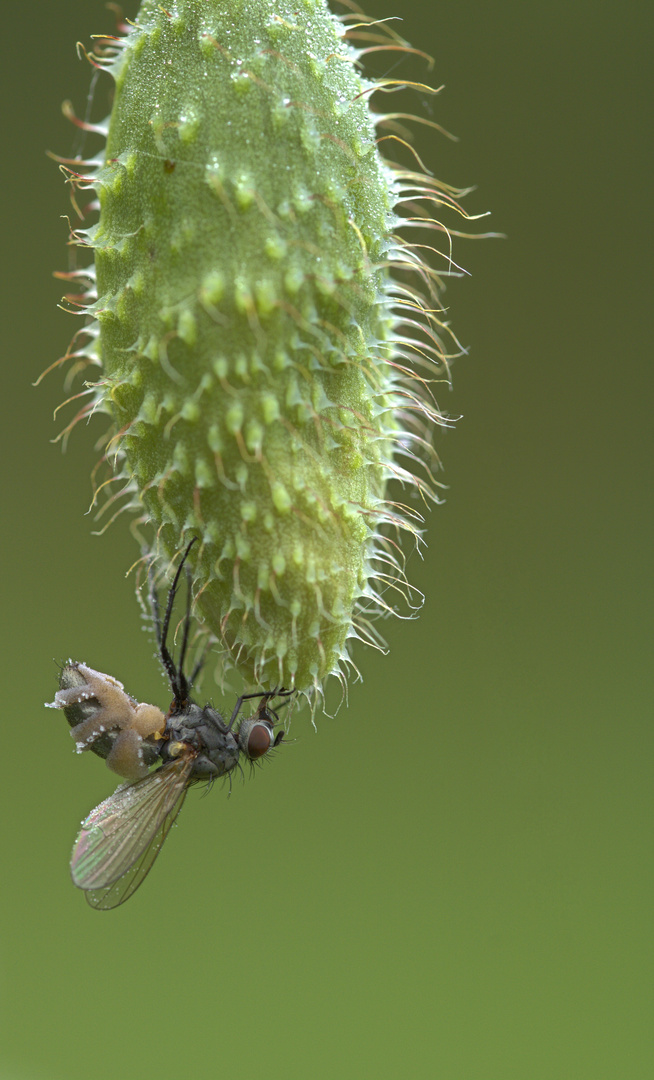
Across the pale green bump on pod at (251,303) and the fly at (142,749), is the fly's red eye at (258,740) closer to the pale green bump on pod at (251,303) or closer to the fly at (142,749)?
the fly at (142,749)

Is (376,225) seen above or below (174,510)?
above

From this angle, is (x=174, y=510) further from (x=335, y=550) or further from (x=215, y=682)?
(x=215, y=682)

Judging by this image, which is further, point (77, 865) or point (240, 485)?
point (77, 865)

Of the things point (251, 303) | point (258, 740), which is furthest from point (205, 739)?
point (251, 303)

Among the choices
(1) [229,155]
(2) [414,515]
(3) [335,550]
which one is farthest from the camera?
(2) [414,515]

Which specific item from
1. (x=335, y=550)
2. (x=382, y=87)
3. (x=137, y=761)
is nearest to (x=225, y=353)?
(x=335, y=550)

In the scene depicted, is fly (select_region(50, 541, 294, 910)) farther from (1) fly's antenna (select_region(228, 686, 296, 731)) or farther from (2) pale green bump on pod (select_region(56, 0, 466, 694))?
(2) pale green bump on pod (select_region(56, 0, 466, 694))

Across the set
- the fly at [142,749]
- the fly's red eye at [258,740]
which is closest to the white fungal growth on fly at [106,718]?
the fly at [142,749]
